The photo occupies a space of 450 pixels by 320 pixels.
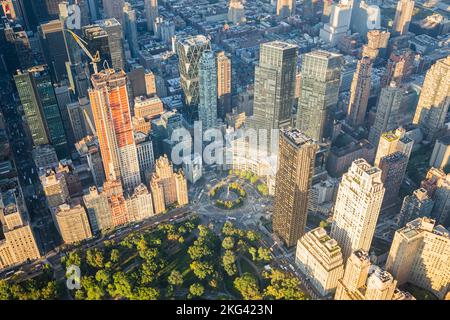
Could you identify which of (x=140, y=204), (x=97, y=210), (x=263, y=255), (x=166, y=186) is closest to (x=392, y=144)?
(x=263, y=255)

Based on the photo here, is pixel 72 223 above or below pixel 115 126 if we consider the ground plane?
below

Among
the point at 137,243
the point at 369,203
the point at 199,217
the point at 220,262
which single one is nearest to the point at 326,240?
the point at 369,203

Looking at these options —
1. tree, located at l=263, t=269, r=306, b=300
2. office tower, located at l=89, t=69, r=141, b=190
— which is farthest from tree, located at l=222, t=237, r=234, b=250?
office tower, located at l=89, t=69, r=141, b=190

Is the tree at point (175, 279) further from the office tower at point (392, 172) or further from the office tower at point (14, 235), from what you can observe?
the office tower at point (392, 172)

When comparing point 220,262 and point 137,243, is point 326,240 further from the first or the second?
point 137,243

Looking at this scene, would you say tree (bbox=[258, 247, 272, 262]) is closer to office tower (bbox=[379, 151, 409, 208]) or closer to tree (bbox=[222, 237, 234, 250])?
tree (bbox=[222, 237, 234, 250])

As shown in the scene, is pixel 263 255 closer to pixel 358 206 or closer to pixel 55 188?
pixel 358 206

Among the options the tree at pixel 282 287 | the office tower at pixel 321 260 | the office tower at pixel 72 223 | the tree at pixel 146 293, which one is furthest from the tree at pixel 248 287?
the office tower at pixel 72 223

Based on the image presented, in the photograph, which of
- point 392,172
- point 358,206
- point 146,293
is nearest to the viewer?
point 358,206
